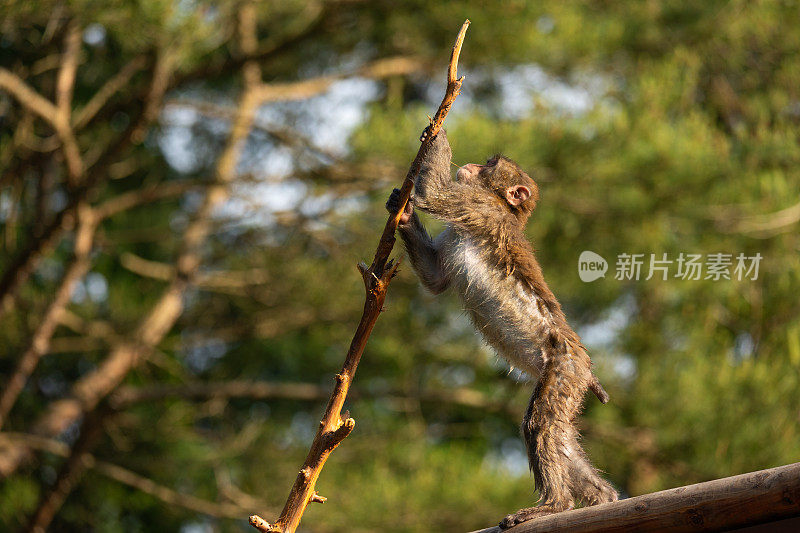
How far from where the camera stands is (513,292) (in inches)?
164

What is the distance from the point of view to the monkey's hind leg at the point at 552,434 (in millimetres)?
3592

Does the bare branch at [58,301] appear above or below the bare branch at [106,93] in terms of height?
below

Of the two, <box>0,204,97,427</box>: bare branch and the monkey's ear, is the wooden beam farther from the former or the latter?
<box>0,204,97,427</box>: bare branch

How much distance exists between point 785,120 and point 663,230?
2698mm

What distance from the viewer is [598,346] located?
11547 millimetres

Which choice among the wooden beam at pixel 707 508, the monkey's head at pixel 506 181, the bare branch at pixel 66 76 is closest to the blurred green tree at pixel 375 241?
the bare branch at pixel 66 76

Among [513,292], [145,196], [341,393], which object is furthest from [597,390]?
[145,196]

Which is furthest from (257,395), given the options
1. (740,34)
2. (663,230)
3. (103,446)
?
(740,34)

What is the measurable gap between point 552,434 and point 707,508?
2.84 feet

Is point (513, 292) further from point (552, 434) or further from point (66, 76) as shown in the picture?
point (66, 76)

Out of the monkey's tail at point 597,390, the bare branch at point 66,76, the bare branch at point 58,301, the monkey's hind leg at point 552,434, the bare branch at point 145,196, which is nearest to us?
the monkey's hind leg at point 552,434

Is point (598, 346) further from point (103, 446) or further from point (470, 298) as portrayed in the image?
point (470, 298)

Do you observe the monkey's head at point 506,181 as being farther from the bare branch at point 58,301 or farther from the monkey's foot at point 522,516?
the bare branch at point 58,301

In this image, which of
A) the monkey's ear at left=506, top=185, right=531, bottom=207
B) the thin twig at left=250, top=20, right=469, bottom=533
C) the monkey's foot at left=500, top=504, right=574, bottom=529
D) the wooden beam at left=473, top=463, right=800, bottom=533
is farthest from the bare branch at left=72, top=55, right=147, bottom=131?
the wooden beam at left=473, top=463, right=800, bottom=533
